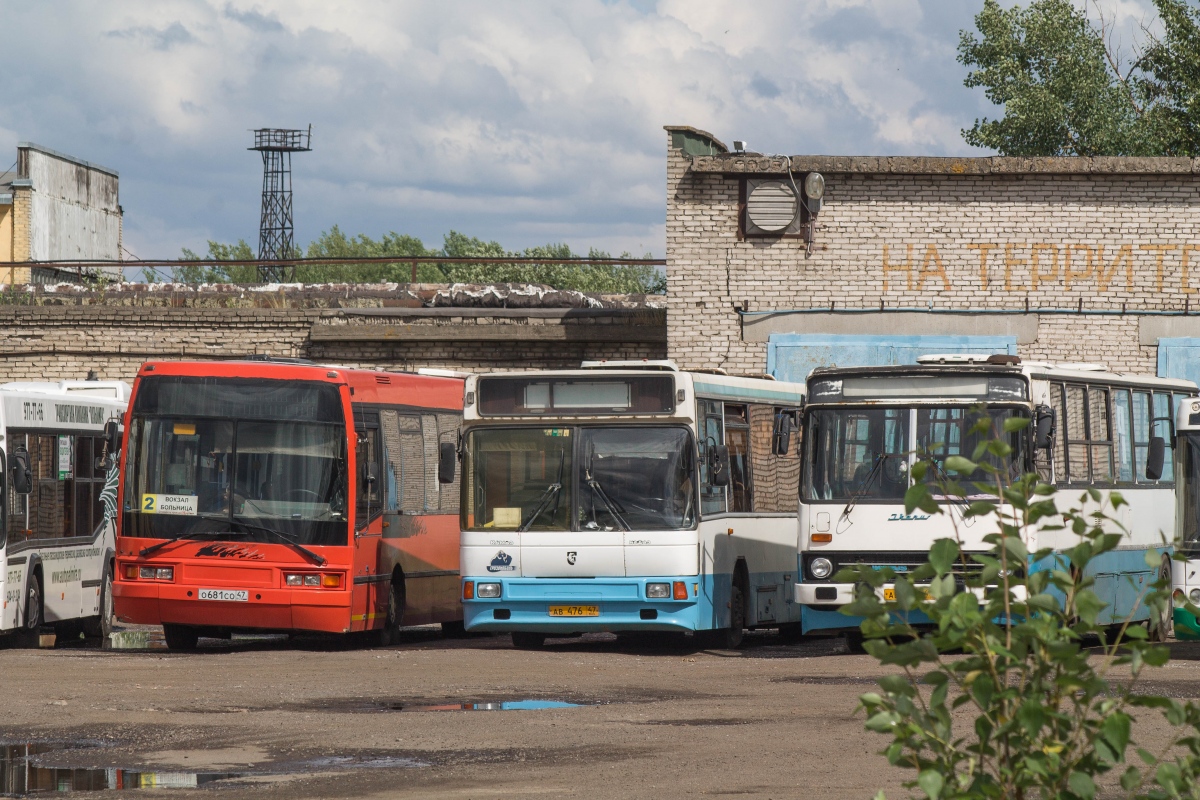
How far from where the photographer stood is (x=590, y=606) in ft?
55.8

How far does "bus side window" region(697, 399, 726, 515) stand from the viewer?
17297mm

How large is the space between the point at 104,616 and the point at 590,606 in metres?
6.38

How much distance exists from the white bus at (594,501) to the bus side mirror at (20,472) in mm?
4347

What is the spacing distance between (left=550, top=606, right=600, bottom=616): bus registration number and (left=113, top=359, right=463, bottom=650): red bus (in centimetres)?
165

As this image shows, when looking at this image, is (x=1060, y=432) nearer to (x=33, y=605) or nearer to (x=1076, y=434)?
(x=1076, y=434)

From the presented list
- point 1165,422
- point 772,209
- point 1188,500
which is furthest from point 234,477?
point 772,209

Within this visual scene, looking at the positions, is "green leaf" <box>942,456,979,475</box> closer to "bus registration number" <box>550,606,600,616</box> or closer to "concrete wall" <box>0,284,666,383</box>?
"bus registration number" <box>550,606,600,616</box>

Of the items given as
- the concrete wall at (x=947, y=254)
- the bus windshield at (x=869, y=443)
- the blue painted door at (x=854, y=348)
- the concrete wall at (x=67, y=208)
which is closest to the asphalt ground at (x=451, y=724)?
Result: the bus windshield at (x=869, y=443)

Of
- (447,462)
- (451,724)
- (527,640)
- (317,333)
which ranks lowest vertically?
(527,640)

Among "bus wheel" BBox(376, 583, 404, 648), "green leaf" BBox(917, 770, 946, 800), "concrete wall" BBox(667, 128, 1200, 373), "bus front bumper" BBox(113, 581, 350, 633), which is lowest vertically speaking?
"bus wheel" BBox(376, 583, 404, 648)

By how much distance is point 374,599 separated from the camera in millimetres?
18125

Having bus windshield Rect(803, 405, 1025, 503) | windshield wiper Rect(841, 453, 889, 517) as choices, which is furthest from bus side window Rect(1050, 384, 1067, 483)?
windshield wiper Rect(841, 453, 889, 517)

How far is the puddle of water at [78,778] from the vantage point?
8.85m

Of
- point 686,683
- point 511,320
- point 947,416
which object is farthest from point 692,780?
point 511,320
